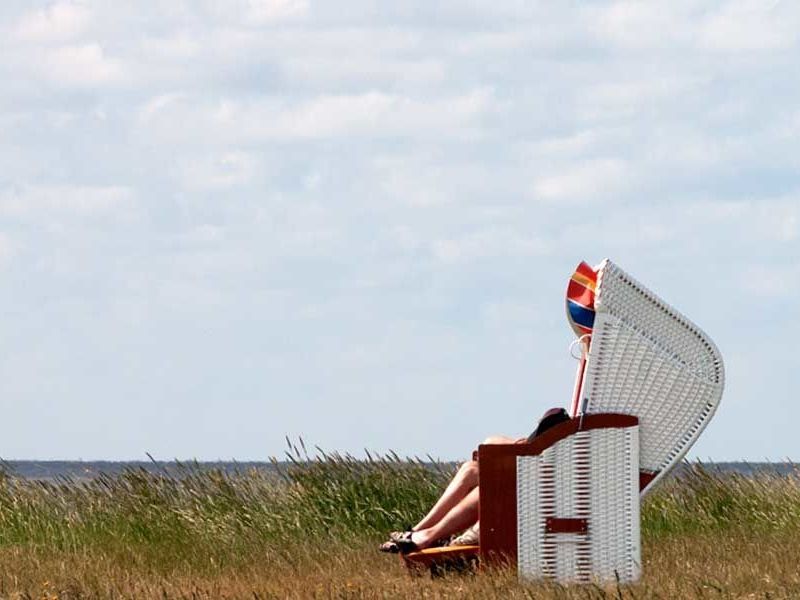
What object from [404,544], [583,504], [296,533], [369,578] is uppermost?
[583,504]

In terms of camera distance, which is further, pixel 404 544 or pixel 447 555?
pixel 404 544

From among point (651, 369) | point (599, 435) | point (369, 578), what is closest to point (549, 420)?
point (599, 435)

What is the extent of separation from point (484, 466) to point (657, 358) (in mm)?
1060

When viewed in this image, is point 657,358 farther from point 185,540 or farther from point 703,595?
point 185,540

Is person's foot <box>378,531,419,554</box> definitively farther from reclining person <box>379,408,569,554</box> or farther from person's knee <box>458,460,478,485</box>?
person's knee <box>458,460,478,485</box>

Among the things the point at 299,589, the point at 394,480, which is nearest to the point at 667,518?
the point at 394,480

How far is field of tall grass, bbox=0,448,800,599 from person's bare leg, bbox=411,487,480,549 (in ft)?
0.90

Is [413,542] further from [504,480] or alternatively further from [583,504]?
[583,504]

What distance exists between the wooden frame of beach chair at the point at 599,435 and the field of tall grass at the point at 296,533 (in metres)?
0.30

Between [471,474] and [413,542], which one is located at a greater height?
[471,474]

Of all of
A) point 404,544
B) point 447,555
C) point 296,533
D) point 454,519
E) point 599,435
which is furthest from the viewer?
point 296,533

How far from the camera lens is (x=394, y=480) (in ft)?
34.8

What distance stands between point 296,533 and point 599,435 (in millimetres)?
3658

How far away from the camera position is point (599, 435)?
711 centimetres
